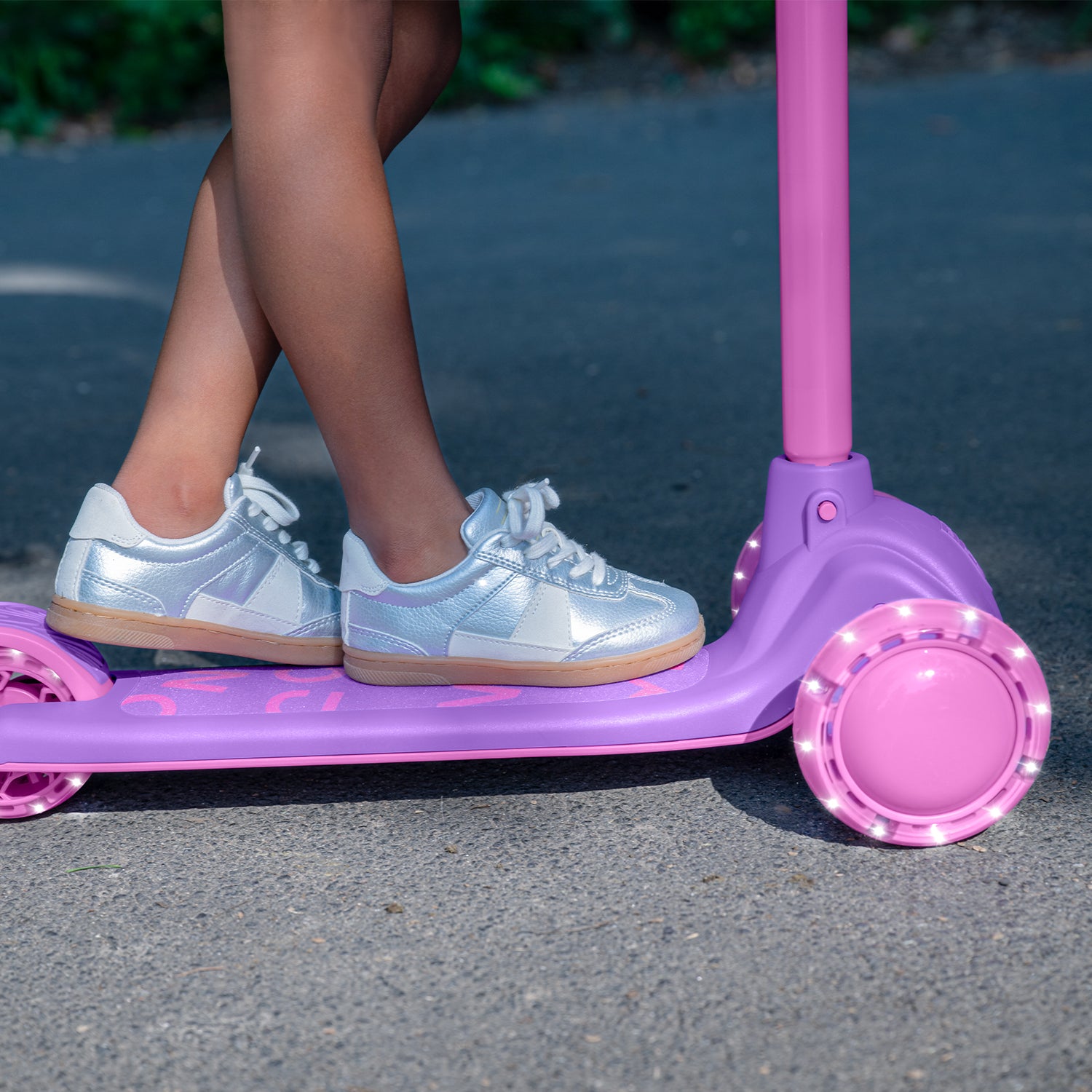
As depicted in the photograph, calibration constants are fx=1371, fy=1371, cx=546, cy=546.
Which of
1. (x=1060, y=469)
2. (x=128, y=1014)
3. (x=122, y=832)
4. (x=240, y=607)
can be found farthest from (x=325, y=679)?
(x=1060, y=469)

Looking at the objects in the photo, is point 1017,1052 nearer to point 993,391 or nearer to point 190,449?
point 190,449

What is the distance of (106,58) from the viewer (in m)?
8.61

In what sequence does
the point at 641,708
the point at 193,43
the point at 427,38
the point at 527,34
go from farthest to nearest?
the point at 527,34, the point at 193,43, the point at 427,38, the point at 641,708

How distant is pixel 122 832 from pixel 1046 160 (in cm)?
488

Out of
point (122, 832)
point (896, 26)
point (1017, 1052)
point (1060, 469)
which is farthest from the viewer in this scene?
point (896, 26)

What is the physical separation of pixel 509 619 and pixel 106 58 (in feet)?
27.3

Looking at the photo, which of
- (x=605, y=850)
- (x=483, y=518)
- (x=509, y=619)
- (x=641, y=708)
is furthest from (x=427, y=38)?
(x=605, y=850)

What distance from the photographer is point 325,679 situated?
4.78ft

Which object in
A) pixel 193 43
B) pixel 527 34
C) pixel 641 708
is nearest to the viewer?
pixel 641 708

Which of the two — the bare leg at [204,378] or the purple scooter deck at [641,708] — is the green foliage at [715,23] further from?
the purple scooter deck at [641,708]

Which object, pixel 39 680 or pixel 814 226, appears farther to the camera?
pixel 39 680

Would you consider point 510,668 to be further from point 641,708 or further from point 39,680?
point 39,680

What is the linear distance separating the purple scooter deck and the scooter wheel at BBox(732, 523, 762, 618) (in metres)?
0.10

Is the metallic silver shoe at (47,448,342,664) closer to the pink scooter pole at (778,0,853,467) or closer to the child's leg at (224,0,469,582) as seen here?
the child's leg at (224,0,469,582)
